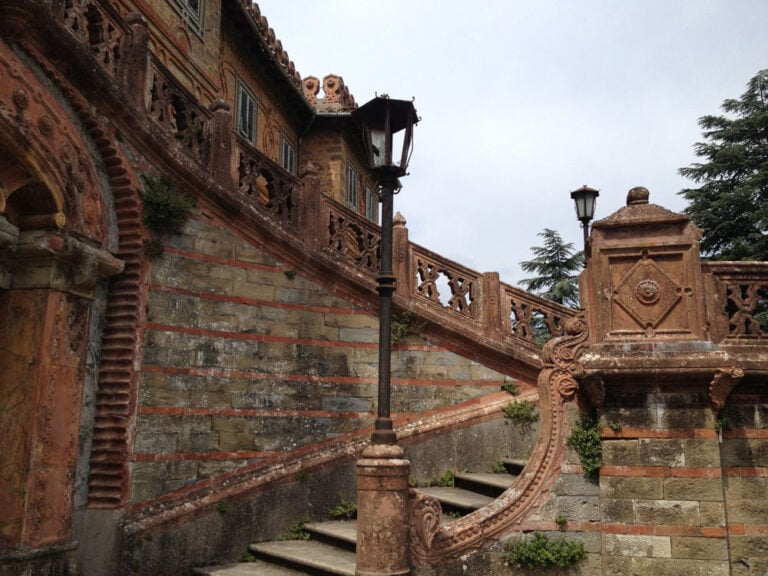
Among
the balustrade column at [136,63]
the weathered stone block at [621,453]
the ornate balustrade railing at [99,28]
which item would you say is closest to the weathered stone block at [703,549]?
the weathered stone block at [621,453]

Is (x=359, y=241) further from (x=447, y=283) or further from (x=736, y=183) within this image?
(x=736, y=183)

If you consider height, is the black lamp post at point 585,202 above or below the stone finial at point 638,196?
above

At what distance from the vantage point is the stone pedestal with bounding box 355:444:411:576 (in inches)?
225

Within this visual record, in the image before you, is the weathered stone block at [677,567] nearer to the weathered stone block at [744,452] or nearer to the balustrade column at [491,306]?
the weathered stone block at [744,452]

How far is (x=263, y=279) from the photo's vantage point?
27.5ft

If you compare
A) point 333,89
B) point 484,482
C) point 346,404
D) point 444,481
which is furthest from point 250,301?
point 333,89

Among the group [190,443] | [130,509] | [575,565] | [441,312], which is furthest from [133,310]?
[575,565]

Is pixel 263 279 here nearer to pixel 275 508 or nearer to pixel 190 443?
pixel 190 443

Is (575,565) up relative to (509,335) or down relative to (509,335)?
down

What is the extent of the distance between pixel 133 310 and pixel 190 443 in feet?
5.05

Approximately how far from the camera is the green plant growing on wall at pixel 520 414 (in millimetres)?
9164

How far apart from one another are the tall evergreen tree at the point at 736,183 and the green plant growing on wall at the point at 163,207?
45.2 feet

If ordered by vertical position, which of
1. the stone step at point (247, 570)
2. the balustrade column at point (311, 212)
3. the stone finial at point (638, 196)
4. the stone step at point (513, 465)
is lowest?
the stone step at point (247, 570)

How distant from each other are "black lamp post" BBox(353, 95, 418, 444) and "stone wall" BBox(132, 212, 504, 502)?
2285 mm
